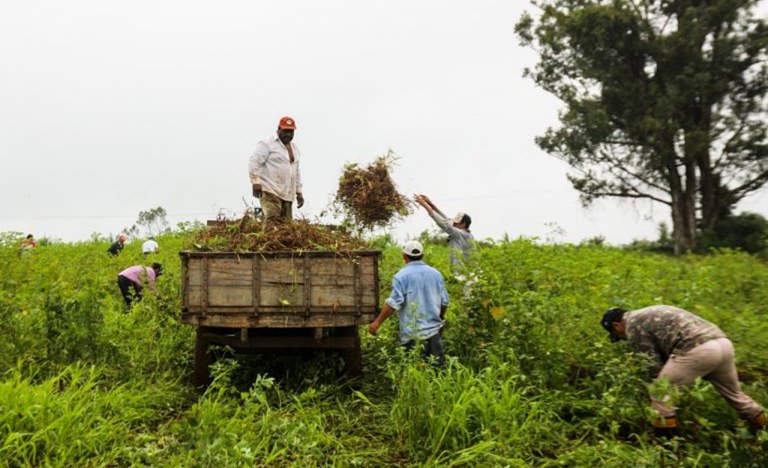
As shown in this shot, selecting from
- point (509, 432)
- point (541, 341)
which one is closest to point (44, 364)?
point (509, 432)

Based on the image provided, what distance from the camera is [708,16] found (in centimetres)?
2216

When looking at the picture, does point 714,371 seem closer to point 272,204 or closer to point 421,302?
point 421,302

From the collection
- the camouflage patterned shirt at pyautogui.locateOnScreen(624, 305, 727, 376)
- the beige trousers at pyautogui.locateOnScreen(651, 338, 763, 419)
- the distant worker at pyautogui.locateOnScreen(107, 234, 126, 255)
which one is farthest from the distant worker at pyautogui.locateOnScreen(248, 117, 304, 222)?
the distant worker at pyautogui.locateOnScreen(107, 234, 126, 255)

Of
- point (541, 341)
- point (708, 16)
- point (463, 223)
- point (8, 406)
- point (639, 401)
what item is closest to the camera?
point (8, 406)

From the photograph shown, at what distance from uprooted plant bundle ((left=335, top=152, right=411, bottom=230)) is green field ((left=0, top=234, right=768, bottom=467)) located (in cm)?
127

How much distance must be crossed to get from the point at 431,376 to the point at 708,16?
2208 centimetres

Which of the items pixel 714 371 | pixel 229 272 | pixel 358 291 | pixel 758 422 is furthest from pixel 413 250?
pixel 758 422

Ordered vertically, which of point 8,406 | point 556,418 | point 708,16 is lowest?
point 556,418

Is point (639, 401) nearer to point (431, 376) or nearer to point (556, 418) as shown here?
point (556, 418)

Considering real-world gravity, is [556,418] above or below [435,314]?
below

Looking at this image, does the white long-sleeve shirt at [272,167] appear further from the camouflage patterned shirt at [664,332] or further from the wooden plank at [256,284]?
the camouflage patterned shirt at [664,332]

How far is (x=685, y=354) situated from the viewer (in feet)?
16.1

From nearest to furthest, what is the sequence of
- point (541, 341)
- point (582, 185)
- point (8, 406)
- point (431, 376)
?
point (8, 406), point (431, 376), point (541, 341), point (582, 185)

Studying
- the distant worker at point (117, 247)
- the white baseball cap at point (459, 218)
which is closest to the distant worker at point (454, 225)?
the white baseball cap at point (459, 218)
